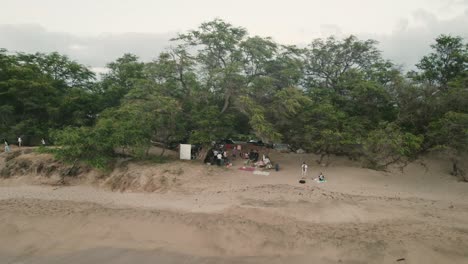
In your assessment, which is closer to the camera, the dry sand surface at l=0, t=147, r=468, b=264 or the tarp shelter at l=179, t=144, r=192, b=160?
the dry sand surface at l=0, t=147, r=468, b=264

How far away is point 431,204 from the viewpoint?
11.7 m

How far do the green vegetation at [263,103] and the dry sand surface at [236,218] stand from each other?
2444 millimetres

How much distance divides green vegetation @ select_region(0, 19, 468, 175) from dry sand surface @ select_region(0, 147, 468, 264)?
244 centimetres

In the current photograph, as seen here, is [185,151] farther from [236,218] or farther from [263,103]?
[236,218]

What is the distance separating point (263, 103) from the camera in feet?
64.1

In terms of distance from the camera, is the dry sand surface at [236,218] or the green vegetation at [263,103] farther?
the green vegetation at [263,103]

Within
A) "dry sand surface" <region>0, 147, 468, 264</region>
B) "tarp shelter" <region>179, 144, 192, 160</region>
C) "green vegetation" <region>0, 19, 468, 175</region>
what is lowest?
"dry sand surface" <region>0, 147, 468, 264</region>

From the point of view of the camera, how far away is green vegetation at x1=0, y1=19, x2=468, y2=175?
16.3 m

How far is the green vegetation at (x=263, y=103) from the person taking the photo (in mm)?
16297

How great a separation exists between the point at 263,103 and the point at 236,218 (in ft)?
36.4

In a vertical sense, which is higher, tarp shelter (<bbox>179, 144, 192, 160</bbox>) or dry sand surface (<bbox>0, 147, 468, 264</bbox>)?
tarp shelter (<bbox>179, 144, 192, 160</bbox>)

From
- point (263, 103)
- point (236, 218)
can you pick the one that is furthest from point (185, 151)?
point (236, 218)

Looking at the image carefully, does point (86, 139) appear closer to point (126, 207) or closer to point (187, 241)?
point (126, 207)

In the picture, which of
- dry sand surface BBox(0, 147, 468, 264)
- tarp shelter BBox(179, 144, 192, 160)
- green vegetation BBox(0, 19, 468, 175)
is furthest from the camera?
tarp shelter BBox(179, 144, 192, 160)
